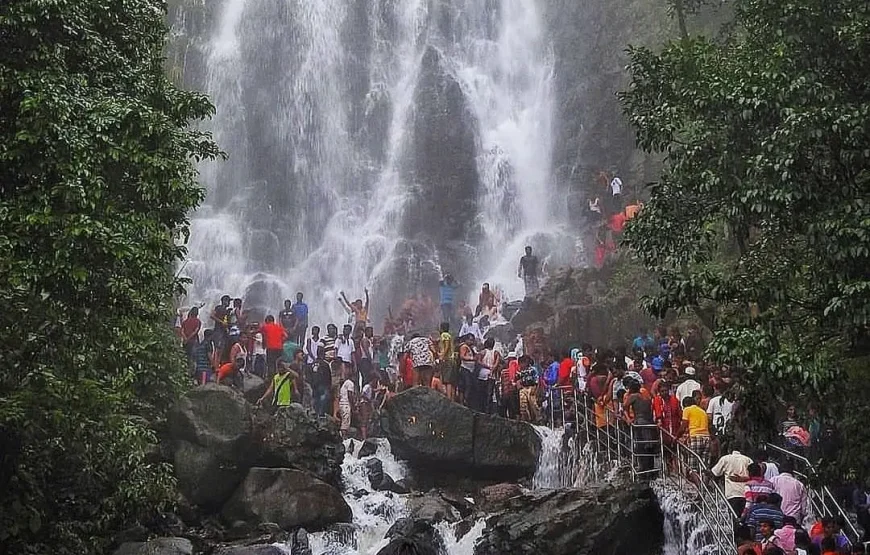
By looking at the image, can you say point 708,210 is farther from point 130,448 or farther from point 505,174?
point 505,174

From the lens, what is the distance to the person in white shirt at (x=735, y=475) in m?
10.4

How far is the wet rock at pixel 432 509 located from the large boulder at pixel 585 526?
1.15 meters

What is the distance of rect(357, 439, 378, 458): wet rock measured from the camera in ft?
52.4

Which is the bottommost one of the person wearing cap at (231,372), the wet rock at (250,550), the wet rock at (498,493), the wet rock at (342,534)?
the wet rock at (250,550)

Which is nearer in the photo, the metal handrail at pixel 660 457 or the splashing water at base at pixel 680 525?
the metal handrail at pixel 660 457

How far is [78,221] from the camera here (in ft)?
25.8

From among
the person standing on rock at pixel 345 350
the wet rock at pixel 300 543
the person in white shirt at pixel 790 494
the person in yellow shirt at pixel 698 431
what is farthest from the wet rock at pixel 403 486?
the person in white shirt at pixel 790 494

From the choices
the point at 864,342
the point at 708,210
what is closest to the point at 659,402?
the point at 708,210

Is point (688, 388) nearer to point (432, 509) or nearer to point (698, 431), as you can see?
point (698, 431)

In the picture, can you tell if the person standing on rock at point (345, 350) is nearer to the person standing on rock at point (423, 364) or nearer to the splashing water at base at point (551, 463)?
the person standing on rock at point (423, 364)

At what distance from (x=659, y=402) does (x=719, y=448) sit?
1.27 meters

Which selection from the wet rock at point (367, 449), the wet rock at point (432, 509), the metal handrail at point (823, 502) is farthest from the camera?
the wet rock at point (367, 449)

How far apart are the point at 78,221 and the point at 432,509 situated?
778cm

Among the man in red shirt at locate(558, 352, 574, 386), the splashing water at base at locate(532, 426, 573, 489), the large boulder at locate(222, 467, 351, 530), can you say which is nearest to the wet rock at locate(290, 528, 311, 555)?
the large boulder at locate(222, 467, 351, 530)
